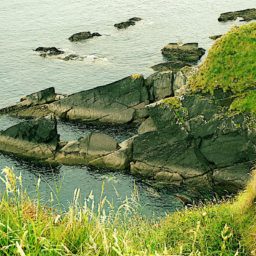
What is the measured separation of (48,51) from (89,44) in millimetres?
7978

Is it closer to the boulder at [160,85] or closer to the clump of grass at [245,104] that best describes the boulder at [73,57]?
the boulder at [160,85]

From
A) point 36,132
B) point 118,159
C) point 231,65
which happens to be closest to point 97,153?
point 118,159

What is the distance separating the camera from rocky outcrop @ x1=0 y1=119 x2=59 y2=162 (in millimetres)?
58938

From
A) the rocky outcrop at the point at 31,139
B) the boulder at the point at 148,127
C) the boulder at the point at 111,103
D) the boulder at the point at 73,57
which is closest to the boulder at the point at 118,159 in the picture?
the boulder at the point at 148,127

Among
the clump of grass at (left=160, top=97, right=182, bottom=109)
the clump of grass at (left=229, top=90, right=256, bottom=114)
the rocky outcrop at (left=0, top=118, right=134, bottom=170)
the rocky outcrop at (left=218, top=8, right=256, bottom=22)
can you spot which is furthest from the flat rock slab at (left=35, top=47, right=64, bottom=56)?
the clump of grass at (left=229, top=90, right=256, bottom=114)

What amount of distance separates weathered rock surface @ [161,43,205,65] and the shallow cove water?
181cm

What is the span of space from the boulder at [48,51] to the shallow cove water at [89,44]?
1.67m

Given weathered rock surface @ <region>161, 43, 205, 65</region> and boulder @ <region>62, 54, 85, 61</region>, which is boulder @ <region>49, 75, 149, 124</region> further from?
boulder @ <region>62, 54, 85, 61</region>

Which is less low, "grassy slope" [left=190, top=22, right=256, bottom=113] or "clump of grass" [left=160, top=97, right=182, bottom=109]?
"grassy slope" [left=190, top=22, right=256, bottom=113]

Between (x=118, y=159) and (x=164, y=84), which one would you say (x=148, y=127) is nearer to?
(x=118, y=159)

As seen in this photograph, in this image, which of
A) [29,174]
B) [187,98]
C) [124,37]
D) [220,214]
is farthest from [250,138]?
[124,37]

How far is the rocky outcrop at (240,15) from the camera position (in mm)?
104250

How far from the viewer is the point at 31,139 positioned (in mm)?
60031

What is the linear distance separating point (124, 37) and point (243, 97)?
163 ft
